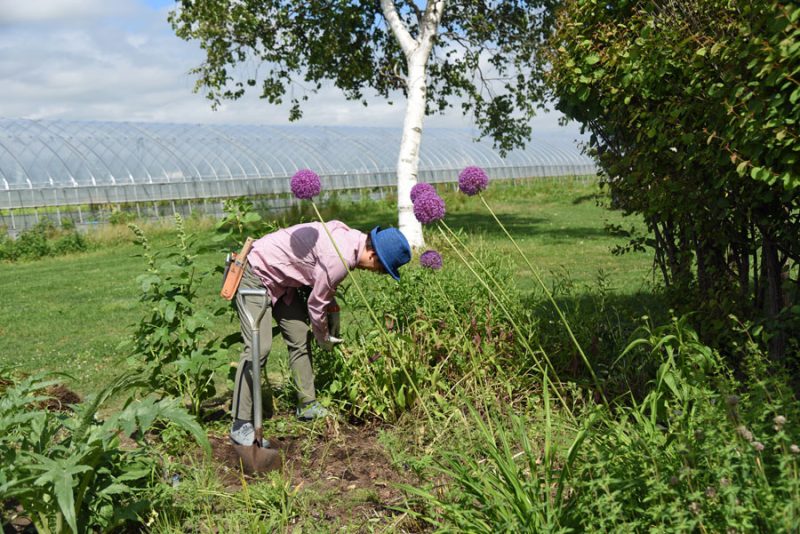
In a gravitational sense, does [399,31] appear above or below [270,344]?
above

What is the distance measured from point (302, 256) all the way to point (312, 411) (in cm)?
81

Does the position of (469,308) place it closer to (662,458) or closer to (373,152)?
(662,458)

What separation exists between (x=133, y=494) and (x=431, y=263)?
174 centimetres

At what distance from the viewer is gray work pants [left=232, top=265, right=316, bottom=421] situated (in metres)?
4.00

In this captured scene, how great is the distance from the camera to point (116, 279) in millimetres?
12453

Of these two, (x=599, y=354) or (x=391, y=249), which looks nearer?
(x=391, y=249)

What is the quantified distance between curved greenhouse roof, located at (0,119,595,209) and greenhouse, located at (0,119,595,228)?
0.03 m

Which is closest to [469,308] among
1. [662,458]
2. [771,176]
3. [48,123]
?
[771,176]

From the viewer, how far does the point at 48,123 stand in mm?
24469

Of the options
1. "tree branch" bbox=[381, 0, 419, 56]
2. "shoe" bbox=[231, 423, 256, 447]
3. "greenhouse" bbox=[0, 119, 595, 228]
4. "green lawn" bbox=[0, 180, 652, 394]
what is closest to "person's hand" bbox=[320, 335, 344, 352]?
"shoe" bbox=[231, 423, 256, 447]

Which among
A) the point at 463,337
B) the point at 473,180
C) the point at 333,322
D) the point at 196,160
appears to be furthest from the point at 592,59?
the point at 196,160

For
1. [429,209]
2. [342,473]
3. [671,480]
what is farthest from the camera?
[342,473]

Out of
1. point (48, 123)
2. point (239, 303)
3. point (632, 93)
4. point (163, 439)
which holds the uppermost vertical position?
point (48, 123)

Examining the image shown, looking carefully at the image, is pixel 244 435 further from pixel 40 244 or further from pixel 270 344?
pixel 40 244
